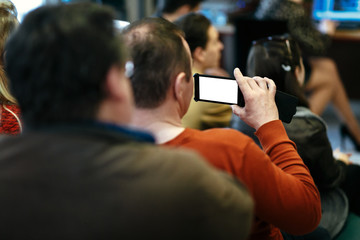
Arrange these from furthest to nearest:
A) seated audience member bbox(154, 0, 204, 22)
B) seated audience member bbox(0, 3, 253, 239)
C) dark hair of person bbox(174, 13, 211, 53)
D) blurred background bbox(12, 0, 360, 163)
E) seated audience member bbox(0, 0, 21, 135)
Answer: blurred background bbox(12, 0, 360, 163), seated audience member bbox(154, 0, 204, 22), dark hair of person bbox(174, 13, 211, 53), seated audience member bbox(0, 0, 21, 135), seated audience member bbox(0, 3, 253, 239)

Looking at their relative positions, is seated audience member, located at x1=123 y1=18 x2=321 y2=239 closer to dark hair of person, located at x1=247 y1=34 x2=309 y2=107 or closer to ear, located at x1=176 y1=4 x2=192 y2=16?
dark hair of person, located at x1=247 y1=34 x2=309 y2=107

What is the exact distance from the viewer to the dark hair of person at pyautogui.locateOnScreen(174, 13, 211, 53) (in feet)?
6.01

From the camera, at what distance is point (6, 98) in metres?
1.20

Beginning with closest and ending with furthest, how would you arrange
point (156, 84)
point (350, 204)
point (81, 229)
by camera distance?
point (81, 229), point (156, 84), point (350, 204)

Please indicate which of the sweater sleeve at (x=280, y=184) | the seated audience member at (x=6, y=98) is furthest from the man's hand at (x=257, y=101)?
the seated audience member at (x=6, y=98)

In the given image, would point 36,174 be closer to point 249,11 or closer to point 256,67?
point 256,67

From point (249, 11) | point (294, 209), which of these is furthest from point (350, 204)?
point (249, 11)

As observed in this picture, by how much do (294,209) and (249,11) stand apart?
3379 mm

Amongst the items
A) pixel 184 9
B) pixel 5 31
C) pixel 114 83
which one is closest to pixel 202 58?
pixel 184 9

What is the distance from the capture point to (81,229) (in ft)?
1.77

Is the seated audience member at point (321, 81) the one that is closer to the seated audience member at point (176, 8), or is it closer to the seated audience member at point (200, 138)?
the seated audience member at point (176, 8)

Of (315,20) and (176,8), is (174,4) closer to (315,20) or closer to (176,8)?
(176,8)

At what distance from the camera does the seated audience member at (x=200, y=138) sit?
0.76 meters

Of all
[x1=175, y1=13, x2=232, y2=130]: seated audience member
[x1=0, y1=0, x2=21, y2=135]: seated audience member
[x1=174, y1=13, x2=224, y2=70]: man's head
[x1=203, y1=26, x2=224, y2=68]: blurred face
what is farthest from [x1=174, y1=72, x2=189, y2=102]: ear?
[x1=203, y1=26, x2=224, y2=68]: blurred face
